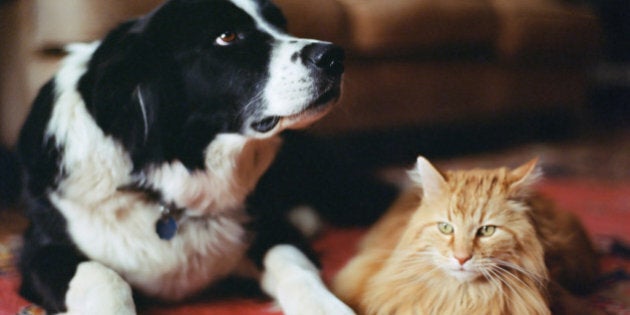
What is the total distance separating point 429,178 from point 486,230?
0.45 ft

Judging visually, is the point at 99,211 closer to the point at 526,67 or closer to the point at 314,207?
the point at 314,207

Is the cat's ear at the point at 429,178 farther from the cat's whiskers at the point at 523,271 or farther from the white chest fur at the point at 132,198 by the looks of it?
the white chest fur at the point at 132,198

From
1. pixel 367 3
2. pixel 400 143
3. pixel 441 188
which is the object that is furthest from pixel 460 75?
pixel 441 188

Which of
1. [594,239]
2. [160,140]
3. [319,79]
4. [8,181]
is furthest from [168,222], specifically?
[594,239]

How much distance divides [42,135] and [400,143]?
1818 millimetres

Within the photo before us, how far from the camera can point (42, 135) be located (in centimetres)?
123

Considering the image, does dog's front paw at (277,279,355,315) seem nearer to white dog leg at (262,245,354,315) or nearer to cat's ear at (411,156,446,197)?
white dog leg at (262,245,354,315)

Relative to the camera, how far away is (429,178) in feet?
3.49

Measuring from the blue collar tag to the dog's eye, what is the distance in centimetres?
38

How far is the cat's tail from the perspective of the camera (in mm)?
1857

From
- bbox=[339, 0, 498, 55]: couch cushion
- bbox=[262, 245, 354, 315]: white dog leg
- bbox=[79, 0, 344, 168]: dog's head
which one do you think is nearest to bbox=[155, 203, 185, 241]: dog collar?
bbox=[79, 0, 344, 168]: dog's head

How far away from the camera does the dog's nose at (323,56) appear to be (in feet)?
3.68

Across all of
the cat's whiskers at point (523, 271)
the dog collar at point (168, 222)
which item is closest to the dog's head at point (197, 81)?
the dog collar at point (168, 222)

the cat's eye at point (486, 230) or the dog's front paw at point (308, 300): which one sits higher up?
the cat's eye at point (486, 230)
